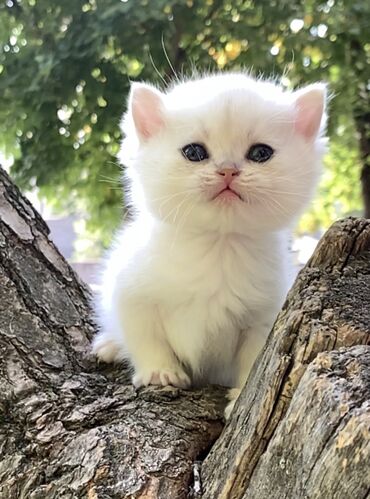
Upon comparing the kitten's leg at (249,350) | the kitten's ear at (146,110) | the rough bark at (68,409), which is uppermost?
the kitten's ear at (146,110)

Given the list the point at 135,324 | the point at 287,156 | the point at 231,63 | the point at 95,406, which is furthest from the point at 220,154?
the point at 231,63

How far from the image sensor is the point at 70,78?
1.91 m

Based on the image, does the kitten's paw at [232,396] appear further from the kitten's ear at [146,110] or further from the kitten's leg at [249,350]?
the kitten's ear at [146,110]

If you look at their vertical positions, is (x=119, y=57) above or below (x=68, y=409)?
above

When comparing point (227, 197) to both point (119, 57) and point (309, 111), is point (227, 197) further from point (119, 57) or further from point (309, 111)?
point (119, 57)

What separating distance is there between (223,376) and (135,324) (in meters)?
0.19

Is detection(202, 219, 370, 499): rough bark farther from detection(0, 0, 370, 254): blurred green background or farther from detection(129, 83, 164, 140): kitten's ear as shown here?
detection(0, 0, 370, 254): blurred green background

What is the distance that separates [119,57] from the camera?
1.94 meters

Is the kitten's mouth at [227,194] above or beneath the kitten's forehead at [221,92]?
beneath

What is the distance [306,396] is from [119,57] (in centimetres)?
145

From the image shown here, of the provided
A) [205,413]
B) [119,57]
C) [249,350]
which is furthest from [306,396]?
[119,57]

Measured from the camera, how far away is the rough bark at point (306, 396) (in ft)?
2.19

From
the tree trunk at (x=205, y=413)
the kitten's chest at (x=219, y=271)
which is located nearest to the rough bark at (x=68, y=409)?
the tree trunk at (x=205, y=413)

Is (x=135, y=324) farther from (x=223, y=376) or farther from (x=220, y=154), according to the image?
(x=220, y=154)
